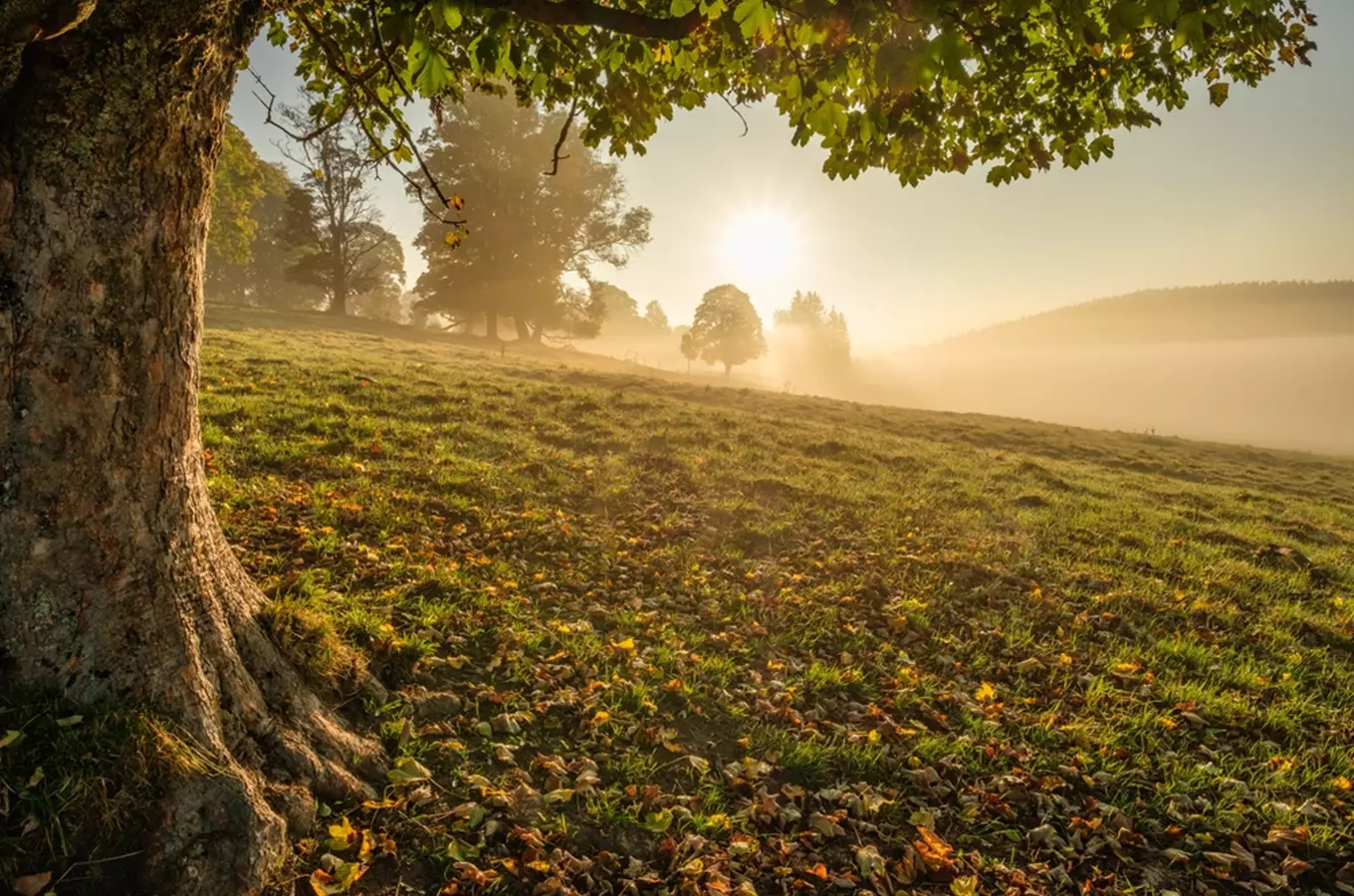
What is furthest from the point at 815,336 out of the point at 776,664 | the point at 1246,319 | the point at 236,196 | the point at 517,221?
the point at 1246,319

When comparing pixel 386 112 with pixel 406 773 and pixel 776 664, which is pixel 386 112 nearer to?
pixel 406 773

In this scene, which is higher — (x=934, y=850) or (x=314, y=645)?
(x=314, y=645)

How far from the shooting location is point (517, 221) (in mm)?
50906

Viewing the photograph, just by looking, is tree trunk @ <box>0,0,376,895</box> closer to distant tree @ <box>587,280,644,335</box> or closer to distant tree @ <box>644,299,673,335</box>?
distant tree @ <box>587,280,644,335</box>

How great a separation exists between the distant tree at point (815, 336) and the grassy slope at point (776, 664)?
85806 mm

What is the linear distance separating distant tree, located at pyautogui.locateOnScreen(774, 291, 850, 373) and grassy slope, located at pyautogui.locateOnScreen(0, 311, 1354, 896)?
8581 cm

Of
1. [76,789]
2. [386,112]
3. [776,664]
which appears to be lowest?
[776,664]

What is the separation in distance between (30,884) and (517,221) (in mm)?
53291

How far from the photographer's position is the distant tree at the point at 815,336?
9638 centimetres

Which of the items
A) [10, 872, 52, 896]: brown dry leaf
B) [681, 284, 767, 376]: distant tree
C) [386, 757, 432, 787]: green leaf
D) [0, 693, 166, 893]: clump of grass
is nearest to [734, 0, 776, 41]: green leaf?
[0, 693, 166, 893]: clump of grass

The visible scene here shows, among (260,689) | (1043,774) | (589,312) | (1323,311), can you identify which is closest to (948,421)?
(1043,774)

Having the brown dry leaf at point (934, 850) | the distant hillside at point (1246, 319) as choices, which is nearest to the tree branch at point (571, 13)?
the brown dry leaf at point (934, 850)

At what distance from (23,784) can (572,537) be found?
5678 mm

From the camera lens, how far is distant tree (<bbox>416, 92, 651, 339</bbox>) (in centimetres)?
4862
